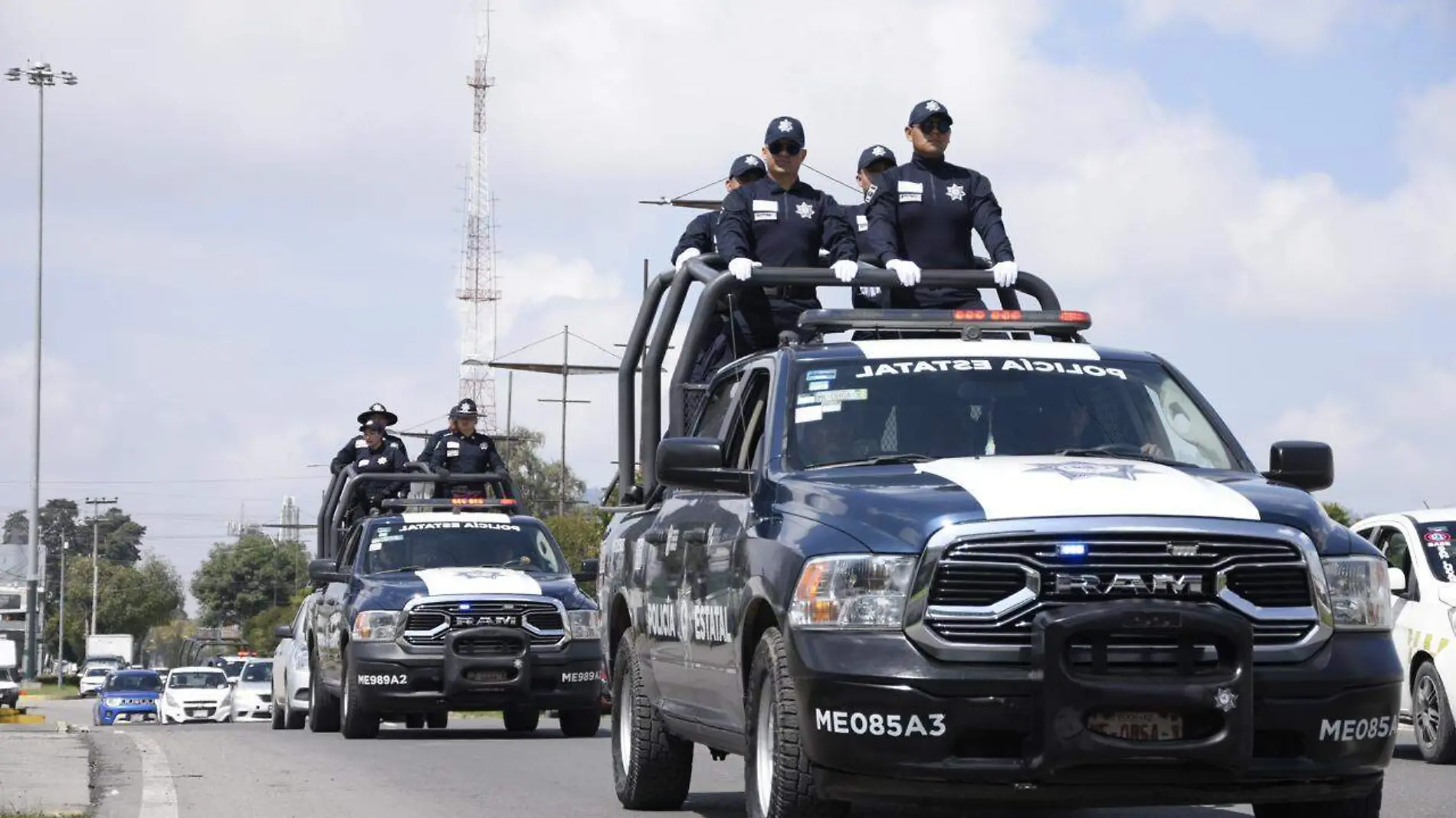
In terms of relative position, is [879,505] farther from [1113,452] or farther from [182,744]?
[182,744]

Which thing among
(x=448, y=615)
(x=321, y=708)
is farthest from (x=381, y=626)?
(x=321, y=708)

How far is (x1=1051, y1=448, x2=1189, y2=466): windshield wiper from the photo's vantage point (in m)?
8.52

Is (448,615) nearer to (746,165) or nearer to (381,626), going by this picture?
(381,626)

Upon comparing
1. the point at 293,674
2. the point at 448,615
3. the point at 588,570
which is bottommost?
the point at 293,674

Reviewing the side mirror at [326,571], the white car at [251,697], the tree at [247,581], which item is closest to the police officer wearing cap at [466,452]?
the side mirror at [326,571]

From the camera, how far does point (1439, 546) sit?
14930 millimetres

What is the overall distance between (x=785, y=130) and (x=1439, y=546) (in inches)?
205

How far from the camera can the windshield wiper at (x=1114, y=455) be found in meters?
8.52

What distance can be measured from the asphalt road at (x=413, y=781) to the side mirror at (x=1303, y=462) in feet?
7.37

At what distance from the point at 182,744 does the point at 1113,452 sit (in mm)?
11158

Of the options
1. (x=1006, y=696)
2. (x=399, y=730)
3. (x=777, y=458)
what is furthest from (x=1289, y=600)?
(x=399, y=730)

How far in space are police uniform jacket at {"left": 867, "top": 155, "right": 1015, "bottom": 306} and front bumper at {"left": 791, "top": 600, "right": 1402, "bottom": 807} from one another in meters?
5.69

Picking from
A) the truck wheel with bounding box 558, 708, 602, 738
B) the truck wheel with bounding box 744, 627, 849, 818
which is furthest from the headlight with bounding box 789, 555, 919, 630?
the truck wheel with bounding box 558, 708, 602, 738

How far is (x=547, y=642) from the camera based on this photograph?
731 inches
